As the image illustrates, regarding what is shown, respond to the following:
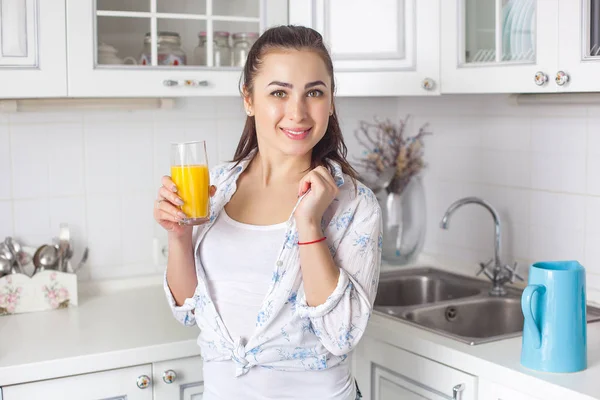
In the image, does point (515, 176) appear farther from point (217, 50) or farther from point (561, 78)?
point (217, 50)

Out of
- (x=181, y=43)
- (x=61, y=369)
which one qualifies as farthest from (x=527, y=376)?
(x=181, y=43)

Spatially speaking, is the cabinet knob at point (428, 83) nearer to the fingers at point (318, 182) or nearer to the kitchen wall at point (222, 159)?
the kitchen wall at point (222, 159)

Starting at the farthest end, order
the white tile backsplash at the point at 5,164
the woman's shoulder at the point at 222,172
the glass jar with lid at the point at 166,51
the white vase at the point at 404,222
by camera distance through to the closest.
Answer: the white vase at the point at 404,222 → the white tile backsplash at the point at 5,164 → the glass jar with lid at the point at 166,51 → the woman's shoulder at the point at 222,172

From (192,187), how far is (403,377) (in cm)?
84

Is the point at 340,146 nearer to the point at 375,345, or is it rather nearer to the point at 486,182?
the point at 375,345

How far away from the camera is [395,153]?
9.61 ft

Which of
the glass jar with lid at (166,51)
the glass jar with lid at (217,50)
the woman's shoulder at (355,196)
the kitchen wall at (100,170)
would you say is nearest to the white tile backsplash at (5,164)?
the kitchen wall at (100,170)

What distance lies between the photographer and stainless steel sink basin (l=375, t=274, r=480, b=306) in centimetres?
270

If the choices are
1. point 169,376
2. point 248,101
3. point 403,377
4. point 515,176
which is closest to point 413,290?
point 515,176

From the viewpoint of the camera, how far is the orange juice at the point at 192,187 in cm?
169

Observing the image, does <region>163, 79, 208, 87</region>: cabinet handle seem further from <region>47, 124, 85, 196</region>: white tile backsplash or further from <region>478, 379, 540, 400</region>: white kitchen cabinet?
<region>478, 379, 540, 400</region>: white kitchen cabinet

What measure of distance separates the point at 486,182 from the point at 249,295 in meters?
1.24

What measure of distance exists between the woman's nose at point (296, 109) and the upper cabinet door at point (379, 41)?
75cm

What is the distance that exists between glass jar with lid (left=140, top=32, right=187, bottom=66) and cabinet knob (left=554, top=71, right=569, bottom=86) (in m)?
1.00
